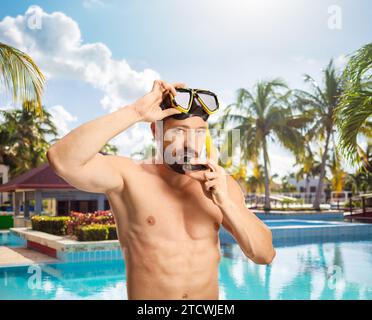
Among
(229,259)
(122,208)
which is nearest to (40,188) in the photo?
(229,259)

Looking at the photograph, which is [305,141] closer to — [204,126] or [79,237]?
[79,237]

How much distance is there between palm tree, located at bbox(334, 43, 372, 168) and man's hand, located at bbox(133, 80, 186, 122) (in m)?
6.54

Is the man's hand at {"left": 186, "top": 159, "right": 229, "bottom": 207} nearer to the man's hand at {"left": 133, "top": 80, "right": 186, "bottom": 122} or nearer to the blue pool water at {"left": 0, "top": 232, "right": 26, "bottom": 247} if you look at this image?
the man's hand at {"left": 133, "top": 80, "right": 186, "bottom": 122}

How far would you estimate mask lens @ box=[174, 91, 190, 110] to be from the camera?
5.36 feet

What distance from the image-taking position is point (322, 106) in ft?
80.1

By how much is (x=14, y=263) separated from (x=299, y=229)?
351 inches

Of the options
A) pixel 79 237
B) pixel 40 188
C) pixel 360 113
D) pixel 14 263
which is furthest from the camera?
pixel 40 188

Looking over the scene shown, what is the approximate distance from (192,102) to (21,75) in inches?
239

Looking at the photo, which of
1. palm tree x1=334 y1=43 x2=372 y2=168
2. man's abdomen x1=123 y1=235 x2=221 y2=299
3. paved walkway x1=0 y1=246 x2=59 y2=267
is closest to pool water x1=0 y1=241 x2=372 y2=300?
paved walkway x1=0 y1=246 x2=59 y2=267

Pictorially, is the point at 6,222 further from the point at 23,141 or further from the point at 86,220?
the point at 23,141

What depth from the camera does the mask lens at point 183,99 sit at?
5.36ft

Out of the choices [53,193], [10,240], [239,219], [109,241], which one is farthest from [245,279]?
[53,193]

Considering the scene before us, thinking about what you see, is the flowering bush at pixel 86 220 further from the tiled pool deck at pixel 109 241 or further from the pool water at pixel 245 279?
the pool water at pixel 245 279

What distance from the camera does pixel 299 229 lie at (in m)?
14.5
